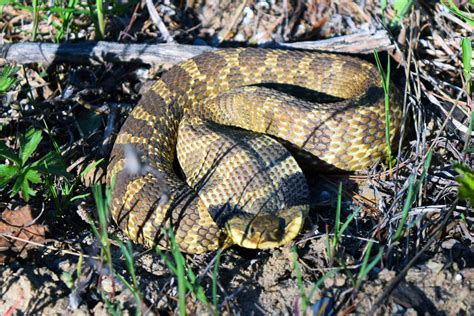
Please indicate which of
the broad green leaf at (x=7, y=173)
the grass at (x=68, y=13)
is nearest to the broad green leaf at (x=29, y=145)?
the broad green leaf at (x=7, y=173)

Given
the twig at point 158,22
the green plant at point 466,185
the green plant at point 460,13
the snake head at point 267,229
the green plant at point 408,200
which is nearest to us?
the green plant at point 408,200

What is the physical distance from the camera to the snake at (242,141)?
17.6 feet

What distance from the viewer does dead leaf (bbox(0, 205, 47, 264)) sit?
17.2 feet

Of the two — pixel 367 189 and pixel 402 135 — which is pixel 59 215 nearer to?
pixel 367 189

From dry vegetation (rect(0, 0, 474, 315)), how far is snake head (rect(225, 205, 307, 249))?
25 centimetres

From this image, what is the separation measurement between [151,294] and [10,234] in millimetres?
1542

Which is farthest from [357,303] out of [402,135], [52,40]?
[52,40]

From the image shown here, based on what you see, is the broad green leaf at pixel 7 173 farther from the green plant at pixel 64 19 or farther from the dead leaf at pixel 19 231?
the green plant at pixel 64 19

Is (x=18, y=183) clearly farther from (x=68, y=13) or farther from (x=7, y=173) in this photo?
(x=68, y=13)

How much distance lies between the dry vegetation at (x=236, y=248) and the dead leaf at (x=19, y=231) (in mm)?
17

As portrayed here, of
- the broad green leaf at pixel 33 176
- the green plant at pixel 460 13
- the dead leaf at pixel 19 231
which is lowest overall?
the dead leaf at pixel 19 231

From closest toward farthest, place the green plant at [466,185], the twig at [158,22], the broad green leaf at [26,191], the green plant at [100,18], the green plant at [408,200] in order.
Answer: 1. the green plant at [408,200]
2. the green plant at [466,185]
3. the broad green leaf at [26,191]
4. the green plant at [100,18]
5. the twig at [158,22]

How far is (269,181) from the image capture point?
5523 millimetres

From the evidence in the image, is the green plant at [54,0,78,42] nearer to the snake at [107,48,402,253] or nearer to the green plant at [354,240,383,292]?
the snake at [107,48,402,253]
